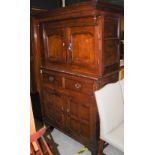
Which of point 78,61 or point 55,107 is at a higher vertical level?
point 78,61

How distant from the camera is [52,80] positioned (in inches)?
90.1

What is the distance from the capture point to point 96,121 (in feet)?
6.17

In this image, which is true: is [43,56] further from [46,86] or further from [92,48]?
[92,48]

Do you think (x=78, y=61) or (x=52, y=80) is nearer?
(x=78, y=61)

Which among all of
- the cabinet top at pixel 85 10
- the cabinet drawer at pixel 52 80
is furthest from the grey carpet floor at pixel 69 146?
the cabinet top at pixel 85 10

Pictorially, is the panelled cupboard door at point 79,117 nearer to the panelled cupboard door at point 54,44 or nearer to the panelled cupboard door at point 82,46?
the panelled cupboard door at point 82,46

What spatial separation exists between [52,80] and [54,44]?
0.47 m

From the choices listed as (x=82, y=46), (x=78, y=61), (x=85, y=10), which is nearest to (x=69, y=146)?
(x=78, y=61)

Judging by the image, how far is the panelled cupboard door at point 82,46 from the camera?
5.77 ft

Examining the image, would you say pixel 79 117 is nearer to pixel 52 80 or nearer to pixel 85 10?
pixel 52 80

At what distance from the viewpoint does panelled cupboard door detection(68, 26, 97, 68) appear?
1758 mm
